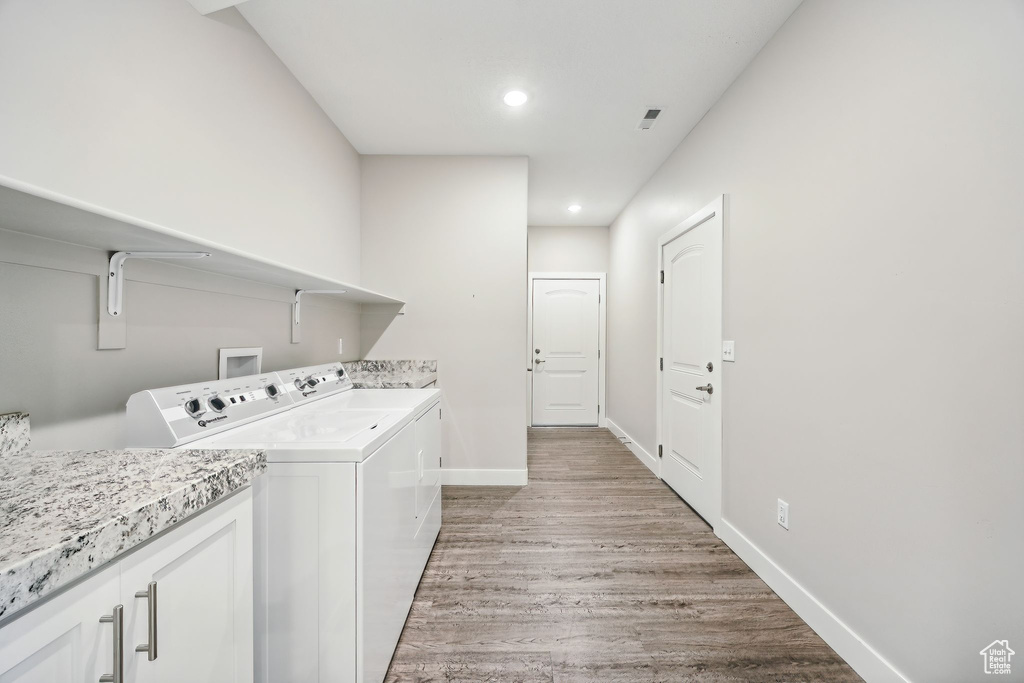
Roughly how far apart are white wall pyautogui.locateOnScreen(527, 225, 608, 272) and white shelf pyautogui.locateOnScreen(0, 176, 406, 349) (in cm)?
370

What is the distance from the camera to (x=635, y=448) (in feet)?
12.5

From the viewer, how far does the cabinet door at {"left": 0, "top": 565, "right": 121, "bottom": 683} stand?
0.41 meters

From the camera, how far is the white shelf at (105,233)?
0.65 m

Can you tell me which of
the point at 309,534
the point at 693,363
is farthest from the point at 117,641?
the point at 693,363

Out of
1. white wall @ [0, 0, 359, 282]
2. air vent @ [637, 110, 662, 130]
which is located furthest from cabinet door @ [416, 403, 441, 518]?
air vent @ [637, 110, 662, 130]

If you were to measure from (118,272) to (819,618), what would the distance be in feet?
8.79

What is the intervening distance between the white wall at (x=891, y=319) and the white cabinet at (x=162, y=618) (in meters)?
1.77

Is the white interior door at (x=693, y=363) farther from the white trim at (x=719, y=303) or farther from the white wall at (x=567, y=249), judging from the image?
the white wall at (x=567, y=249)

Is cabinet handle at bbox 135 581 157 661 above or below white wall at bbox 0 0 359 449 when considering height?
below

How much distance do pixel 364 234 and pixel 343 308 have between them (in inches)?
25.5

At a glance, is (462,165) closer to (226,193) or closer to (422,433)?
(226,193)

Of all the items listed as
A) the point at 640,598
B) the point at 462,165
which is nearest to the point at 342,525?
the point at 640,598

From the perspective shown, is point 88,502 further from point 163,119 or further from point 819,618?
point 819,618

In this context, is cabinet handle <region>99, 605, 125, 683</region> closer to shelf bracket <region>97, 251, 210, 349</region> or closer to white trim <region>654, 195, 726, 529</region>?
shelf bracket <region>97, 251, 210, 349</region>
